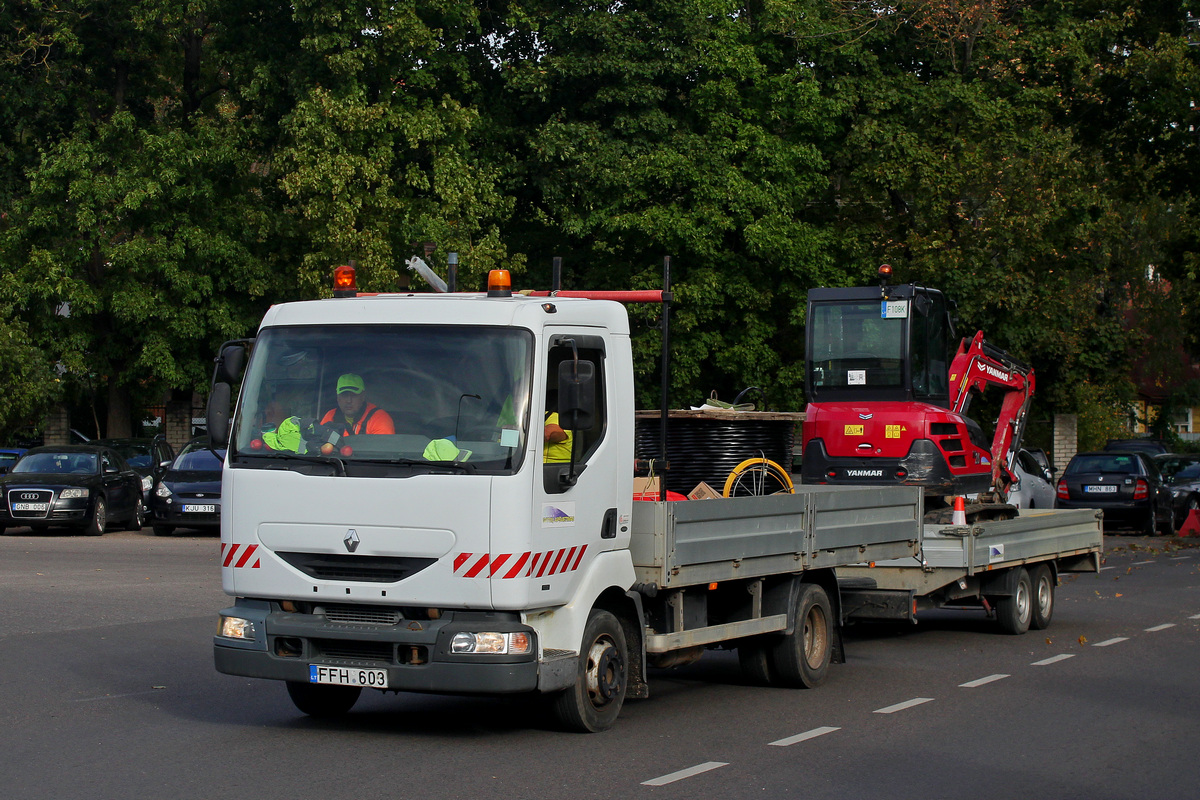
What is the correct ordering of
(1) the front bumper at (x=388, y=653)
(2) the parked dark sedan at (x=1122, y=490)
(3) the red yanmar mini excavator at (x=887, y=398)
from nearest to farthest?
1. (1) the front bumper at (x=388, y=653)
2. (3) the red yanmar mini excavator at (x=887, y=398)
3. (2) the parked dark sedan at (x=1122, y=490)

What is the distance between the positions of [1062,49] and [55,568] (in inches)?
902

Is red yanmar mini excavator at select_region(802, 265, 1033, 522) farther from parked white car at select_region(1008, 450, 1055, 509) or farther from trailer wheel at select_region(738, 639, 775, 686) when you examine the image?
parked white car at select_region(1008, 450, 1055, 509)

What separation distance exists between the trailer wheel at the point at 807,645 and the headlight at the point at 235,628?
12.8ft

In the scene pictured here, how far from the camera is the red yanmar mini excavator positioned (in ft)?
49.5

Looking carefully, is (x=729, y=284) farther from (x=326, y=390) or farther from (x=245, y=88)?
(x=326, y=390)

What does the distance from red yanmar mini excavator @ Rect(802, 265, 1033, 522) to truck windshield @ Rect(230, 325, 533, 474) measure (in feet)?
25.5

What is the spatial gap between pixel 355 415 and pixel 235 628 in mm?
1416

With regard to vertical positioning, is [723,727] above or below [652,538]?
below

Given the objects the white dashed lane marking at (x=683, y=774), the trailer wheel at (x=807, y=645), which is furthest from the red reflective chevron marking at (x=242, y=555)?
the trailer wheel at (x=807, y=645)

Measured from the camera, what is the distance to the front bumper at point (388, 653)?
768 centimetres

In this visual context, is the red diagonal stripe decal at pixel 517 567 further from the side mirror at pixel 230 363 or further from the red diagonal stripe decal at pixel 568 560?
the side mirror at pixel 230 363

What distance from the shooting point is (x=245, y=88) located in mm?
32312

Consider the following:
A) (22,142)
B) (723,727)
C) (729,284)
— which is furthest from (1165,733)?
(22,142)

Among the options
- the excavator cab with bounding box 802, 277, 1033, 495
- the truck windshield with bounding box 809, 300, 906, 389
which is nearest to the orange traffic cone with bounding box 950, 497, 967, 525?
the excavator cab with bounding box 802, 277, 1033, 495
